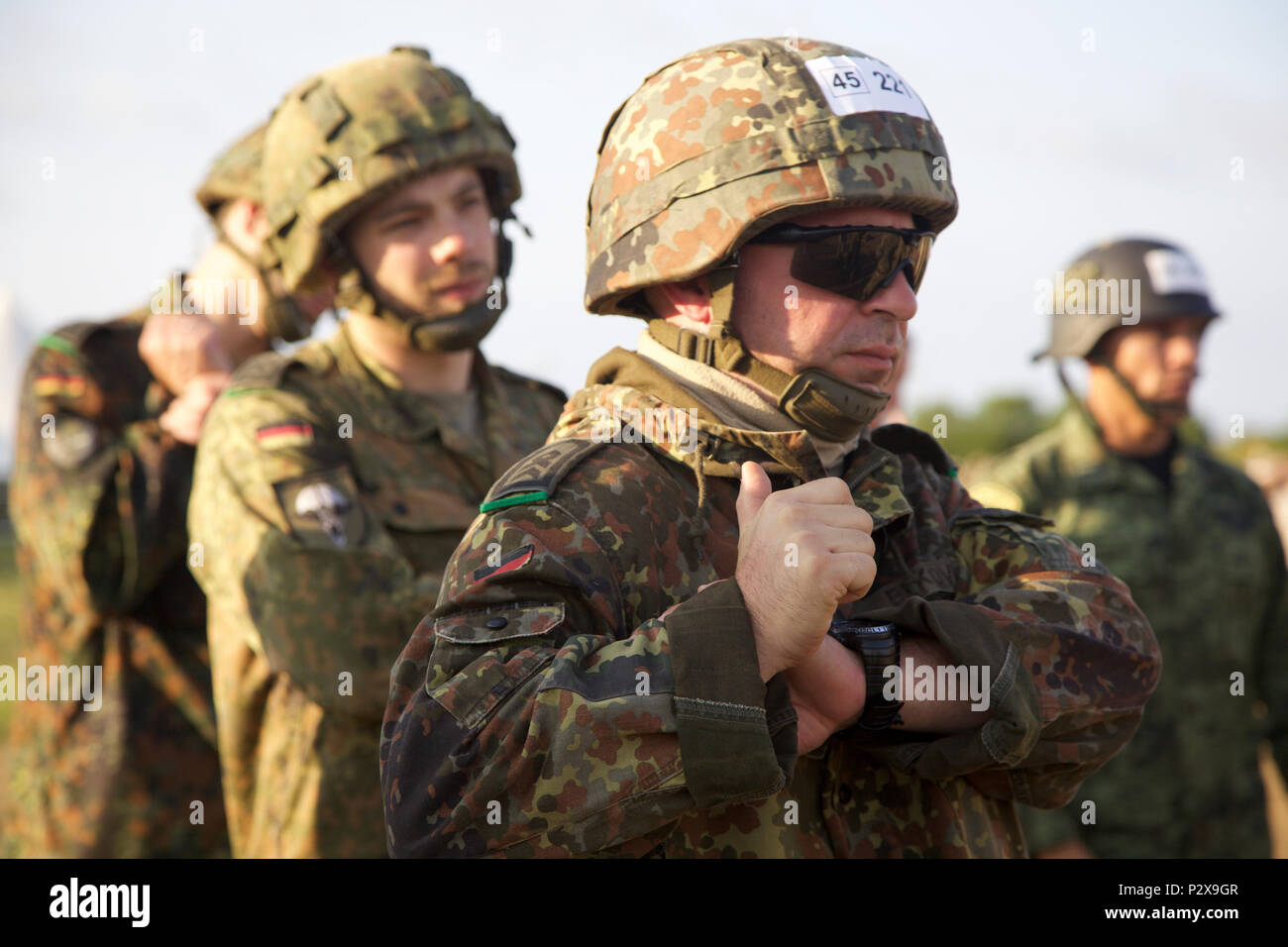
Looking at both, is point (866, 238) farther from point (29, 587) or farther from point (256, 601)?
point (29, 587)

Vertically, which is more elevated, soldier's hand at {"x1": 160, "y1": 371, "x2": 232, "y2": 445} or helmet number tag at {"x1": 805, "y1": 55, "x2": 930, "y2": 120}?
soldier's hand at {"x1": 160, "y1": 371, "x2": 232, "y2": 445}

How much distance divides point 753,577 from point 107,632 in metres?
3.98

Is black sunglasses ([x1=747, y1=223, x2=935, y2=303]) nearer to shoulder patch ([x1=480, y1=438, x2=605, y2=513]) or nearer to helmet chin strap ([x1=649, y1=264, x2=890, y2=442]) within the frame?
helmet chin strap ([x1=649, y1=264, x2=890, y2=442])

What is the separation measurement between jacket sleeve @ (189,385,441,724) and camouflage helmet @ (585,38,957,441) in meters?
1.43

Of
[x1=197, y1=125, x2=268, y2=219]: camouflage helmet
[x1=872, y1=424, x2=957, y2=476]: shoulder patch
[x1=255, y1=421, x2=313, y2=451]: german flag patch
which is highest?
[x1=197, y1=125, x2=268, y2=219]: camouflage helmet

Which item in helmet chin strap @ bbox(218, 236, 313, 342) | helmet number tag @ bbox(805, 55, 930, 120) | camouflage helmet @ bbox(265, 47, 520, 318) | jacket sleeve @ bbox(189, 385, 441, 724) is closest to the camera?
helmet number tag @ bbox(805, 55, 930, 120)

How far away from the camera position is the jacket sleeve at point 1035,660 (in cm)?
271

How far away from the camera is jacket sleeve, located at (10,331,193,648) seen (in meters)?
5.47

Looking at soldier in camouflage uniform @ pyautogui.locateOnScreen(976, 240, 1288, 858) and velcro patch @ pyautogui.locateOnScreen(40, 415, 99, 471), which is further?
soldier in camouflage uniform @ pyautogui.locateOnScreen(976, 240, 1288, 858)

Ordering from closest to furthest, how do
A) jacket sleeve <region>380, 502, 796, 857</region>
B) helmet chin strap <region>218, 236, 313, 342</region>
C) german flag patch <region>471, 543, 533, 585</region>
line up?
1. jacket sleeve <region>380, 502, 796, 857</region>
2. german flag patch <region>471, 543, 533, 585</region>
3. helmet chin strap <region>218, 236, 313, 342</region>

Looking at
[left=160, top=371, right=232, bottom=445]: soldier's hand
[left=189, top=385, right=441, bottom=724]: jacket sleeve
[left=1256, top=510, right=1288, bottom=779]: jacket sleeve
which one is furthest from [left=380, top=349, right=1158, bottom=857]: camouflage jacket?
[left=1256, top=510, right=1288, bottom=779]: jacket sleeve

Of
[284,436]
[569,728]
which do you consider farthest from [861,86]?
[284,436]
